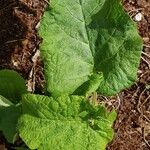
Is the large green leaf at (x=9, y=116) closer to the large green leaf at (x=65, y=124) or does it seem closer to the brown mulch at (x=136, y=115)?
the large green leaf at (x=65, y=124)

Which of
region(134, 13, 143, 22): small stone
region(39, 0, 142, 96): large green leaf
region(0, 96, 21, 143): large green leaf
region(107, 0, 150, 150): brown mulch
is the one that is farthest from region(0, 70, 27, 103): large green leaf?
region(134, 13, 143, 22): small stone

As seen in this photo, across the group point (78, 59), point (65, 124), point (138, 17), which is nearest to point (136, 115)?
point (138, 17)

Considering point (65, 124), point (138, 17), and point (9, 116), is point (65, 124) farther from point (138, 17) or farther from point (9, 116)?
point (138, 17)

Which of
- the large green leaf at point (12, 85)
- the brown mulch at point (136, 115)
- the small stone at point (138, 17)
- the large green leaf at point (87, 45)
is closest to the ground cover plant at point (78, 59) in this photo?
the large green leaf at point (87, 45)

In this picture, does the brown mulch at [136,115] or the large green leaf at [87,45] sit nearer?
the large green leaf at [87,45]

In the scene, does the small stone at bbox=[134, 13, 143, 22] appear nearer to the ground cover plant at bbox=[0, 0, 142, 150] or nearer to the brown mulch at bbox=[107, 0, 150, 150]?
the brown mulch at bbox=[107, 0, 150, 150]

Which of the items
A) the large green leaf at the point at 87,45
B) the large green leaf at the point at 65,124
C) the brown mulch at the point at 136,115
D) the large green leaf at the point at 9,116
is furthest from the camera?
the brown mulch at the point at 136,115
